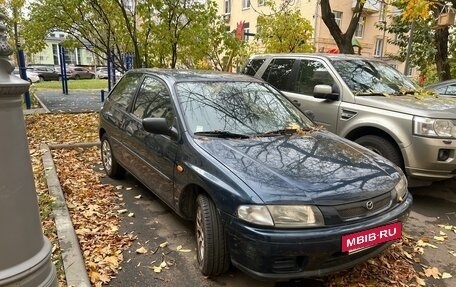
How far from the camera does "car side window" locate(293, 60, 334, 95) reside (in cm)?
533

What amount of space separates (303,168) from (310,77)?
10.0ft

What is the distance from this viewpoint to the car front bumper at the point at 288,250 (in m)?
2.38

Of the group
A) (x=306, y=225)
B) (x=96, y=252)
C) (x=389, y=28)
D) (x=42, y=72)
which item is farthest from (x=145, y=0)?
(x=42, y=72)

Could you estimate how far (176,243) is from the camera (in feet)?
11.6

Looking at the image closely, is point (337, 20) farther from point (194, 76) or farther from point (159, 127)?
point (159, 127)

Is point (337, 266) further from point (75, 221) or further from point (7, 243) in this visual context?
point (75, 221)

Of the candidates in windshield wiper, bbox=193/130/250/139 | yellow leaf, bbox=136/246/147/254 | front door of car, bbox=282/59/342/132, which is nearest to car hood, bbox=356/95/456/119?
front door of car, bbox=282/59/342/132

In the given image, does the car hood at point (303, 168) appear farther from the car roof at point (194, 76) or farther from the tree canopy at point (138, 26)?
the tree canopy at point (138, 26)

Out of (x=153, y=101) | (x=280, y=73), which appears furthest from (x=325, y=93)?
(x=153, y=101)

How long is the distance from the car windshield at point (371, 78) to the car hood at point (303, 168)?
6.12 ft

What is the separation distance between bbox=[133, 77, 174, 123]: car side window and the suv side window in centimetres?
258

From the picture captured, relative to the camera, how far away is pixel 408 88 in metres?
5.34

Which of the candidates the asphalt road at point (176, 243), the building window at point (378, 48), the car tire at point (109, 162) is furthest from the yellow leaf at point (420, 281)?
the building window at point (378, 48)

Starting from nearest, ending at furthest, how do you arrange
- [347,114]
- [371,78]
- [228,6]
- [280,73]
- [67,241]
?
[67,241] < [347,114] < [371,78] < [280,73] < [228,6]
